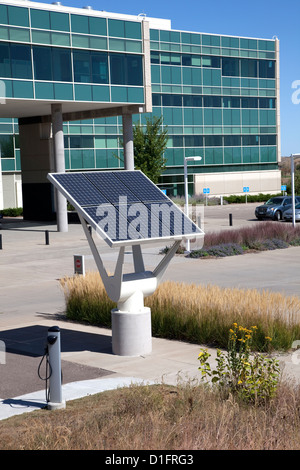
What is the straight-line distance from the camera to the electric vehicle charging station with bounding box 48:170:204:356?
1162 cm

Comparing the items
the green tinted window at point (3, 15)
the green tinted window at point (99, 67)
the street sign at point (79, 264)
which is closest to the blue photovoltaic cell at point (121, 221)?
the street sign at point (79, 264)

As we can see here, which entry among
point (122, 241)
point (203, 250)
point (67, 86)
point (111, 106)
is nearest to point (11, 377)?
point (122, 241)

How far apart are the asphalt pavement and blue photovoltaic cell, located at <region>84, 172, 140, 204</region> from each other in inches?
106

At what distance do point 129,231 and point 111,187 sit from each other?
5.01 feet

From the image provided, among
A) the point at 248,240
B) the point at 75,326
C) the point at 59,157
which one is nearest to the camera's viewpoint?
the point at 75,326

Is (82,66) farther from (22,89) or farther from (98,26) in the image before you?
(22,89)

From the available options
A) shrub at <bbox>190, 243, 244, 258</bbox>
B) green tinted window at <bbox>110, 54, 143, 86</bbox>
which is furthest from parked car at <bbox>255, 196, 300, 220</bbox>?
shrub at <bbox>190, 243, 244, 258</bbox>

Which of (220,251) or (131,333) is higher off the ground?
(131,333)

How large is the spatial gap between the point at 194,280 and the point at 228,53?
5473 centimetres

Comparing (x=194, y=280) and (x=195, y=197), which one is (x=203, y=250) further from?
(x=195, y=197)

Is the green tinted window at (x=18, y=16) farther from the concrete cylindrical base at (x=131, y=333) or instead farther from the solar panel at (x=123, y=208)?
the concrete cylindrical base at (x=131, y=333)

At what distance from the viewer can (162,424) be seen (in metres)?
7.45

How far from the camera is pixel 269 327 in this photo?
1205 cm

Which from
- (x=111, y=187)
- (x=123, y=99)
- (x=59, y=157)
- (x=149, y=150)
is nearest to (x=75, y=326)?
(x=111, y=187)
